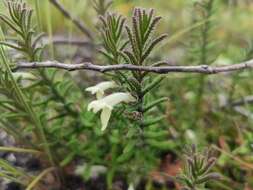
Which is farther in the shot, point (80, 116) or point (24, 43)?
point (80, 116)

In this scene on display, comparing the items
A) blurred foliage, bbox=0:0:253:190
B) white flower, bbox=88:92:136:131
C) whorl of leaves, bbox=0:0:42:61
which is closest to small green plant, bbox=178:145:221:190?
blurred foliage, bbox=0:0:253:190

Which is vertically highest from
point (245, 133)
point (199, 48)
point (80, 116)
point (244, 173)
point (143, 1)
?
point (143, 1)

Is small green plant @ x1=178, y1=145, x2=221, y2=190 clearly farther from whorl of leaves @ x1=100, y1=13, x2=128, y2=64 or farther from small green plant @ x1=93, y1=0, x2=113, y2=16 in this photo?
small green plant @ x1=93, y1=0, x2=113, y2=16

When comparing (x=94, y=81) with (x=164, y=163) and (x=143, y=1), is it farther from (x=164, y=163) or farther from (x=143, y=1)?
(x=143, y=1)

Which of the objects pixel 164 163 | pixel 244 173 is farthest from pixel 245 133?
pixel 164 163

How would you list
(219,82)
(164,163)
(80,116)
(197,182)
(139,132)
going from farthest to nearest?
(219,82) → (164,163) → (80,116) → (139,132) → (197,182)

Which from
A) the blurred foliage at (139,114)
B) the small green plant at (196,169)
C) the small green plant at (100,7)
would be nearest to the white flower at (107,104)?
the blurred foliage at (139,114)
